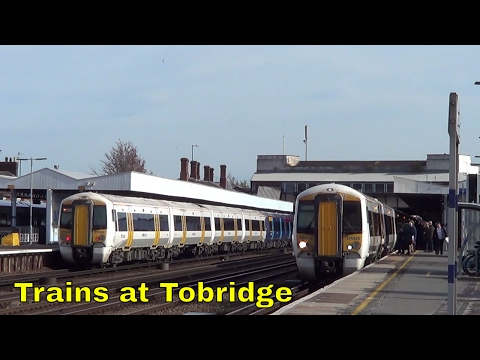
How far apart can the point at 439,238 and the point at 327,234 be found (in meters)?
12.0

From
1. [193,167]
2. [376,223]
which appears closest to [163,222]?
[376,223]

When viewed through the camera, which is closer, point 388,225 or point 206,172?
point 388,225

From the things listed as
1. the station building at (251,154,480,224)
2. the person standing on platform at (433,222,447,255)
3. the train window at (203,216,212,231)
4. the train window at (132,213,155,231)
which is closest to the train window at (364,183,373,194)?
the station building at (251,154,480,224)

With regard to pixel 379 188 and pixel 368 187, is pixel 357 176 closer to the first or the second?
pixel 368 187

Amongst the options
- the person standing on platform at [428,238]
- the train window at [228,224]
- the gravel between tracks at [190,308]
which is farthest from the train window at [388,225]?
the gravel between tracks at [190,308]

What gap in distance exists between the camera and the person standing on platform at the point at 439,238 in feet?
93.5

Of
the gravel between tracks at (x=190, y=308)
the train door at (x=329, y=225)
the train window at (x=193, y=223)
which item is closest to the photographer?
the gravel between tracks at (x=190, y=308)

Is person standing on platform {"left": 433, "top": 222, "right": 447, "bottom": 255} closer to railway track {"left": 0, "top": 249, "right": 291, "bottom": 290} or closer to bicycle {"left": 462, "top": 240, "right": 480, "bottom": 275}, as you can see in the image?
bicycle {"left": 462, "top": 240, "right": 480, "bottom": 275}

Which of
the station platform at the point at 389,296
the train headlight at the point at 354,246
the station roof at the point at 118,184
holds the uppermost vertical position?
the station roof at the point at 118,184

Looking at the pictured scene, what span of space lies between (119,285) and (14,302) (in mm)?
4713

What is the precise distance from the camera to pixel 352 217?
19.1 meters

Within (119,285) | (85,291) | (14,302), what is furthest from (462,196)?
(14,302)

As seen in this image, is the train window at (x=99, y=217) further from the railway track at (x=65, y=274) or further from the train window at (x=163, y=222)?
the train window at (x=163, y=222)
